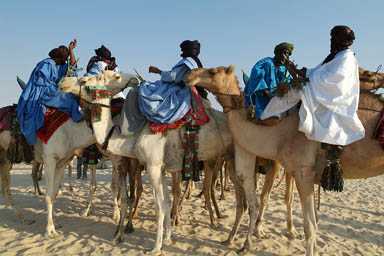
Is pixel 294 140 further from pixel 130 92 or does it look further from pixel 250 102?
pixel 130 92

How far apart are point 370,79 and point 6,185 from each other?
7362 mm

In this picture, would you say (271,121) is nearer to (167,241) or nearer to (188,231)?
(167,241)

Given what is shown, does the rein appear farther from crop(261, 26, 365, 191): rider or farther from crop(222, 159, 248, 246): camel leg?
crop(222, 159, 248, 246): camel leg

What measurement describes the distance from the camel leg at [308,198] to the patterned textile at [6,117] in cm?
572

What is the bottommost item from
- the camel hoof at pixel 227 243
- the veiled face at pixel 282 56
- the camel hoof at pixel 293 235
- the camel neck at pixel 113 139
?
the camel hoof at pixel 227 243

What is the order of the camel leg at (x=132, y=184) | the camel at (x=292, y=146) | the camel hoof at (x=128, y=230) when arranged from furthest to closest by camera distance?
the camel hoof at (x=128, y=230) < the camel leg at (x=132, y=184) < the camel at (x=292, y=146)

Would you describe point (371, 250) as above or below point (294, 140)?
below

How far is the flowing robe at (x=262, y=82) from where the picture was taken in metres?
4.64

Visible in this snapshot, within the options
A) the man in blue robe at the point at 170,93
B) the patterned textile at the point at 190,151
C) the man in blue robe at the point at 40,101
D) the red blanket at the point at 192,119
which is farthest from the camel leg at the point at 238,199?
the man in blue robe at the point at 40,101

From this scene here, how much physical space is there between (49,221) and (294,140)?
481 cm

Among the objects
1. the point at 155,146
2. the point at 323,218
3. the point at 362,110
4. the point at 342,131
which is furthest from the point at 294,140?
the point at 323,218

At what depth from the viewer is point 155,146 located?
4.91m

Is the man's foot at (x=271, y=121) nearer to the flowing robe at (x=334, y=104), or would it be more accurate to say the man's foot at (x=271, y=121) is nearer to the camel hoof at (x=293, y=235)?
the flowing robe at (x=334, y=104)

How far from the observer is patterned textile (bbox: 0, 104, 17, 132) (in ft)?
19.9
